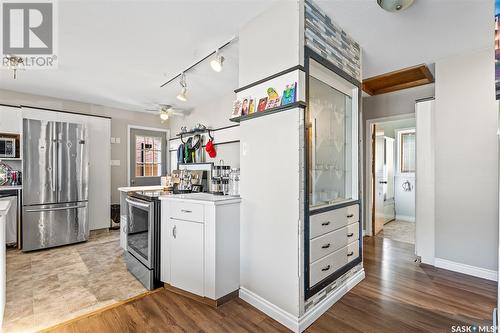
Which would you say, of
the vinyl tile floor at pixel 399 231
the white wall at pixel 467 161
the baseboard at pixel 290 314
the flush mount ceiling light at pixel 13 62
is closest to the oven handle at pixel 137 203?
the baseboard at pixel 290 314

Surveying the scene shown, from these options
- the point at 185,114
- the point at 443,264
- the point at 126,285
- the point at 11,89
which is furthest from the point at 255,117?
the point at 11,89

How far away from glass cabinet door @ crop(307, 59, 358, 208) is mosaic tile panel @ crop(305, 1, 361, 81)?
133mm

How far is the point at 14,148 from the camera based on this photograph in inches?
150

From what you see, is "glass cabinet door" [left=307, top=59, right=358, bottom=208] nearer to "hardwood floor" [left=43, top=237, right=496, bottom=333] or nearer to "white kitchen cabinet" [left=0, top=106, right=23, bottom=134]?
"hardwood floor" [left=43, top=237, right=496, bottom=333]

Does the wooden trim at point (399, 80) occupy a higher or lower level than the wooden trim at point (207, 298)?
higher

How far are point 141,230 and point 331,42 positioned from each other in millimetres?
2654

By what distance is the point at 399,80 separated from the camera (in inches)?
140

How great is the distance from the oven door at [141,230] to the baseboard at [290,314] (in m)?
1.03

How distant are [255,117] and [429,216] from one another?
259 centimetres

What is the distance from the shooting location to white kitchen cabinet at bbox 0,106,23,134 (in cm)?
376

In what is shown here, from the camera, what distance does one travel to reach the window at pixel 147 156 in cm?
529

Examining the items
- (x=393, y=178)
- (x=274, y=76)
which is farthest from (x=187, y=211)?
(x=393, y=178)

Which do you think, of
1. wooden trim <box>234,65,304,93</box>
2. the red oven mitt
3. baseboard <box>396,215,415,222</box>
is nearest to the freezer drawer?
the red oven mitt

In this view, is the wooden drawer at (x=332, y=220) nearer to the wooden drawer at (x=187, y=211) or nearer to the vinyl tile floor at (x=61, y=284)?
the wooden drawer at (x=187, y=211)
